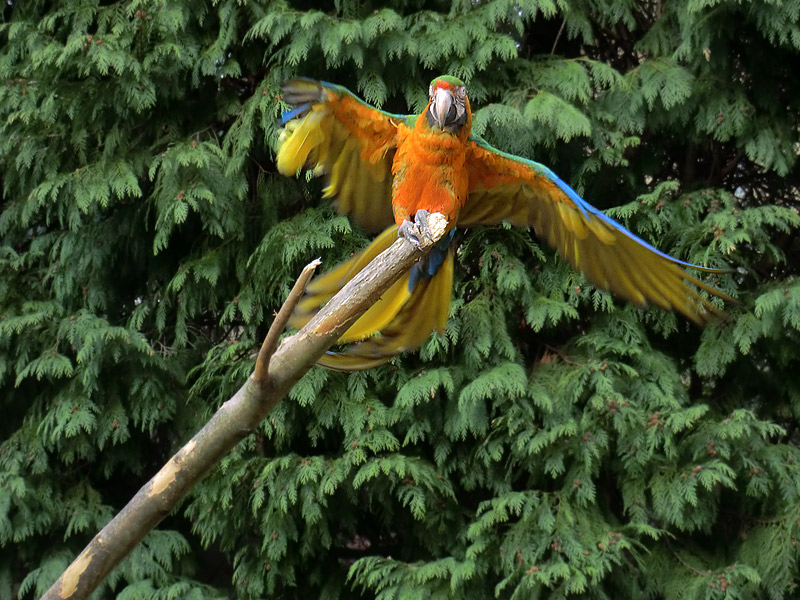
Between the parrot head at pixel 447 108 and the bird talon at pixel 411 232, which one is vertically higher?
the parrot head at pixel 447 108

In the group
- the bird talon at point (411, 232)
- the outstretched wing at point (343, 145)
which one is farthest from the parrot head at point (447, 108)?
the bird talon at point (411, 232)

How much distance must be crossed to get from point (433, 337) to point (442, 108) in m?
0.93

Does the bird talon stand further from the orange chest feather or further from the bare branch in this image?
the bare branch

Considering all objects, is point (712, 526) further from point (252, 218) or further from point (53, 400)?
point (53, 400)

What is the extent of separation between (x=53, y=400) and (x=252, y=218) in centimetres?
99

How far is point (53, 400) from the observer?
2.85 meters

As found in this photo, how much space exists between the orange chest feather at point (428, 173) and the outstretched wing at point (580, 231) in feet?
0.29

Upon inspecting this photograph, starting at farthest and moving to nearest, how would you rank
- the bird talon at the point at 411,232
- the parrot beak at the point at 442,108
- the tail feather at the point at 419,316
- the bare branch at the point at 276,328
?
the tail feather at the point at 419,316 < the parrot beak at the point at 442,108 < the bird talon at the point at 411,232 < the bare branch at the point at 276,328

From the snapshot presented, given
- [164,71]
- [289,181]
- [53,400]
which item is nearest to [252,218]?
[289,181]

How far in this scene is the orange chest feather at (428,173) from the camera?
1888 millimetres

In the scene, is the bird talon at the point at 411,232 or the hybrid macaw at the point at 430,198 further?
the hybrid macaw at the point at 430,198

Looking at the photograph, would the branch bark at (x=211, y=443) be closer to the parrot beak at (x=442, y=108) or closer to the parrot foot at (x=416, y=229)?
the parrot foot at (x=416, y=229)

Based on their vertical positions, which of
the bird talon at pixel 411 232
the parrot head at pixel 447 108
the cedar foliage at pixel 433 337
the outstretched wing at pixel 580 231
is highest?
the parrot head at pixel 447 108

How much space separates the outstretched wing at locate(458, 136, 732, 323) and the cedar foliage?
0.46m
